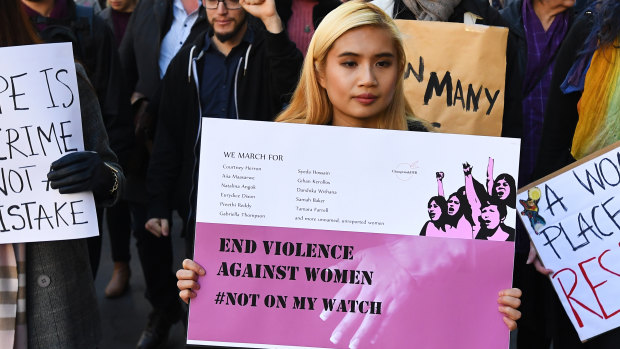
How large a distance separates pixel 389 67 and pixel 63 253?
116cm

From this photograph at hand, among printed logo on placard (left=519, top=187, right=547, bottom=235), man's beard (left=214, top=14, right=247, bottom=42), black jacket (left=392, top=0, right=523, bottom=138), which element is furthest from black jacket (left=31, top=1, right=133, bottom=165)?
printed logo on placard (left=519, top=187, right=547, bottom=235)

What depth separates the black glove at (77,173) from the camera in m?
2.42

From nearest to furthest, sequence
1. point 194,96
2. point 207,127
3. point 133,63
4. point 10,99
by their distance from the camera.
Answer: point 207,127
point 10,99
point 194,96
point 133,63

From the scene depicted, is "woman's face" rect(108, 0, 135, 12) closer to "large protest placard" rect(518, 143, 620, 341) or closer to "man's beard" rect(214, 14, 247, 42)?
"man's beard" rect(214, 14, 247, 42)

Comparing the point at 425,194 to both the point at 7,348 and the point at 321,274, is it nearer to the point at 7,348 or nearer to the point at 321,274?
the point at 321,274

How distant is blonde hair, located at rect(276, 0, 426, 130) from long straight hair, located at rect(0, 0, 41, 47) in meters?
0.81

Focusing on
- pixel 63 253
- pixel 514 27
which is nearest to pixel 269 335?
pixel 63 253

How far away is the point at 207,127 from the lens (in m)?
2.15

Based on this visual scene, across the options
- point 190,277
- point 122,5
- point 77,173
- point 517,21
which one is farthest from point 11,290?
point 122,5

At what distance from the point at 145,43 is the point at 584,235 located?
2.97m

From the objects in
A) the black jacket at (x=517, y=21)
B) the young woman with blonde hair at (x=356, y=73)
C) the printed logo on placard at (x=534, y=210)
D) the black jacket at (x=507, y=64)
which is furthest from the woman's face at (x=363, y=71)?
the black jacket at (x=517, y=21)

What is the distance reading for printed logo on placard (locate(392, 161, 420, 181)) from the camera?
2166 millimetres

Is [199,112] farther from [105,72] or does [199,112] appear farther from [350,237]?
[350,237]

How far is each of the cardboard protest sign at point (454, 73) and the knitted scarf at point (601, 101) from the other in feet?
1.52
